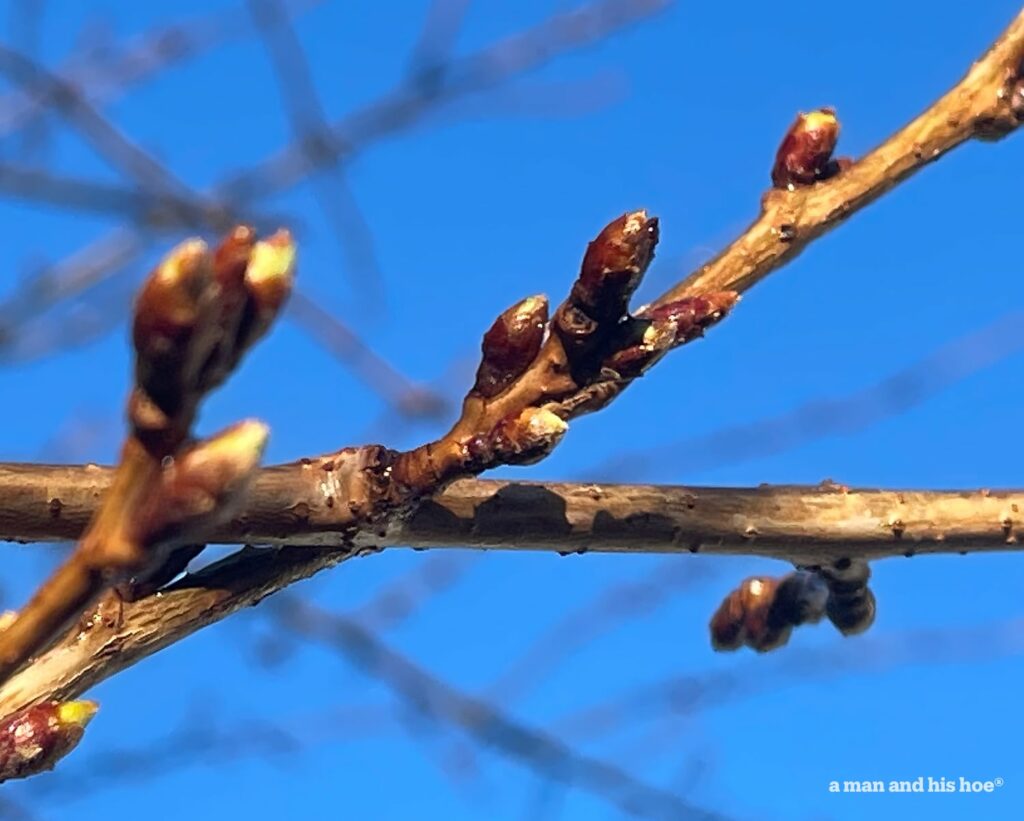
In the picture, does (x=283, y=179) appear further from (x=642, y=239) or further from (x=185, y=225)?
(x=642, y=239)

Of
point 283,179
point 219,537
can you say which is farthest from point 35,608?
point 283,179

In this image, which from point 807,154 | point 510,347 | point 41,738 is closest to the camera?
point 41,738

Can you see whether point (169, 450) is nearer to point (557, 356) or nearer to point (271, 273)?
point (271, 273)

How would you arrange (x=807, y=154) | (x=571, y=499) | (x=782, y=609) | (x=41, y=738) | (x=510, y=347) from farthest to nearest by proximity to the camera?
(x=782, y=609)
(x=807, y=154)
(x=571, y=499)
(x=510, y=347)
(x=41, y=738)

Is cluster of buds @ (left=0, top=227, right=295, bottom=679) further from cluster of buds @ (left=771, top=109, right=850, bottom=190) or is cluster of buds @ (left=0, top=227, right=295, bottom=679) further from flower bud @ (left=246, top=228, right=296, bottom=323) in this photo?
cluster of buds @ (left=771, top=109, right=850, bottom=190)

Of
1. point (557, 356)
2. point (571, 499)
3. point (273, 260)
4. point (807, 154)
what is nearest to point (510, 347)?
point (557, 356)

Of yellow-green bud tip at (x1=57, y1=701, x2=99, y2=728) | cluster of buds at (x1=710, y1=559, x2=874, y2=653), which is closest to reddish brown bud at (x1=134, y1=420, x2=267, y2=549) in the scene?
yellow-green bud tip at (x1=57, y1=701, x2=99, y2=728)
